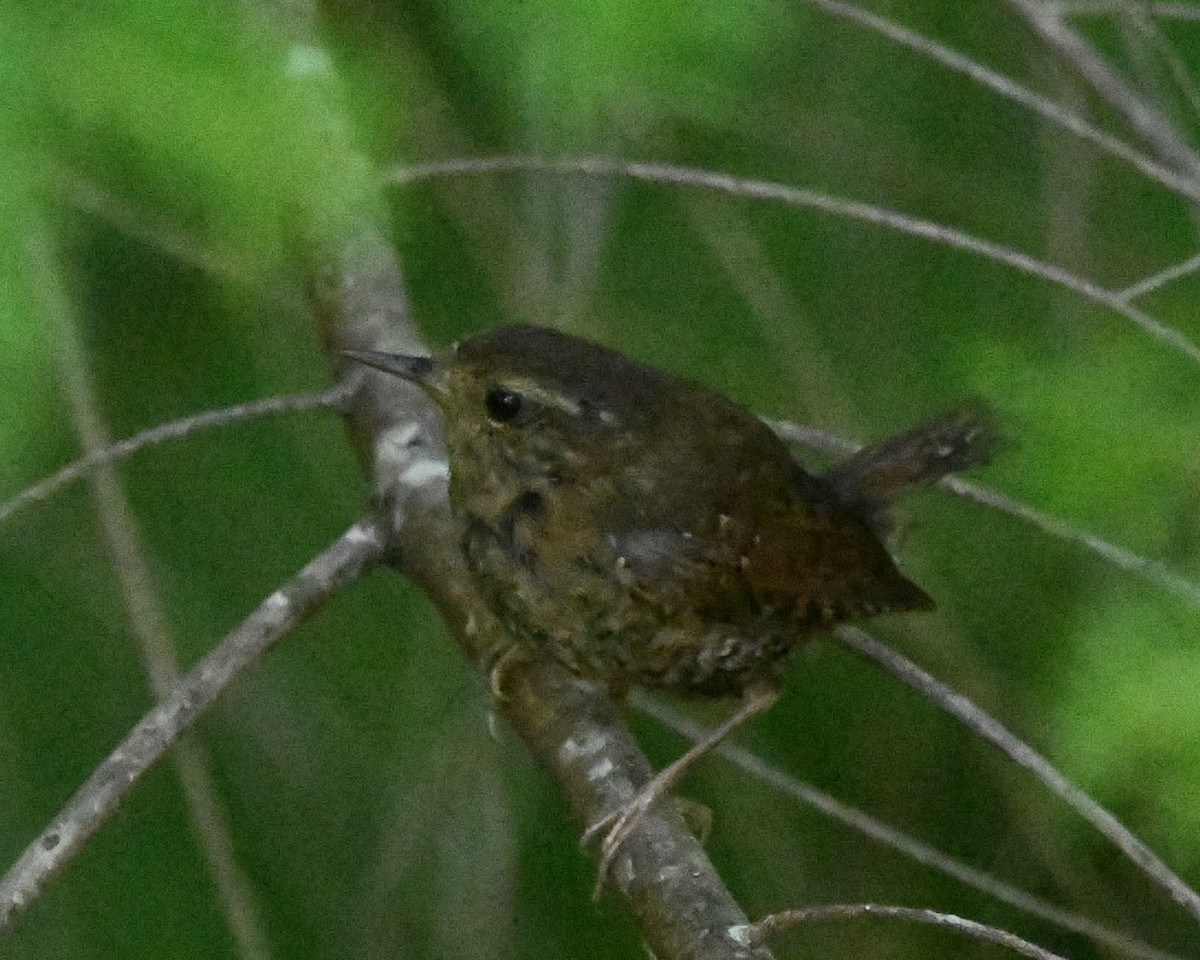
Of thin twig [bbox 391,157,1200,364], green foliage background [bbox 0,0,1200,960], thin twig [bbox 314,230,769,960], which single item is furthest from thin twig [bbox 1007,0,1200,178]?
thin twig [bbox 314,230,769,960]

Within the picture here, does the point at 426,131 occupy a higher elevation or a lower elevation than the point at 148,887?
higher

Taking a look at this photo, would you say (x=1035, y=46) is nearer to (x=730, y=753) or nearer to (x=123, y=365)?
(x=730, y=753)

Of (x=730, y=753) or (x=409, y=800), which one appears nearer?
(x=730, y=753)

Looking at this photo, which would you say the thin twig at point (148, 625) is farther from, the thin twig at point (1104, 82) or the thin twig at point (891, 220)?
the thin twig at point (1104, 82)

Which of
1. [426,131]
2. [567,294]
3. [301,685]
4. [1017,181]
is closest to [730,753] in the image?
[567,294]

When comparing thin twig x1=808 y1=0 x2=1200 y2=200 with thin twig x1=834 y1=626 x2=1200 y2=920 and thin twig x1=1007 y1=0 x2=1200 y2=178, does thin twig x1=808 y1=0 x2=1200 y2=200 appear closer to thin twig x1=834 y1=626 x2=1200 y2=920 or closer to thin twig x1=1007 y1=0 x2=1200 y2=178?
thin twig x1=1007 y1=0 x2=1200 y2=178

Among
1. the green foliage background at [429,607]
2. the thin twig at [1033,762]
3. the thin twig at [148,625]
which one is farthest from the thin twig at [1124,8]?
the thin twig at [148,625]
